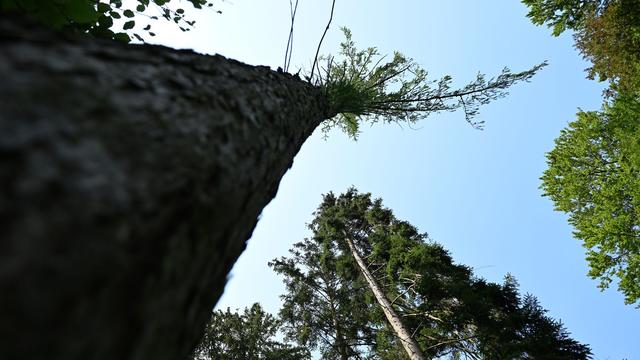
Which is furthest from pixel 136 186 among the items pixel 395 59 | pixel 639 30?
pixel 639 30

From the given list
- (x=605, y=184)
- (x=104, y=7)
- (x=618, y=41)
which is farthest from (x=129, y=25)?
(x=618, y=41)

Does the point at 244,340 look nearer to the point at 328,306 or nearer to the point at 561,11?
the point at 328,306

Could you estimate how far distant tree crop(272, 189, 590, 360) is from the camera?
8633mm

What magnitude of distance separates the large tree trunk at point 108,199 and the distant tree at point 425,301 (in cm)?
850

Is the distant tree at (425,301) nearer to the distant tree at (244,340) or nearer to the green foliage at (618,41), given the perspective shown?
the distant tree at (244,340)

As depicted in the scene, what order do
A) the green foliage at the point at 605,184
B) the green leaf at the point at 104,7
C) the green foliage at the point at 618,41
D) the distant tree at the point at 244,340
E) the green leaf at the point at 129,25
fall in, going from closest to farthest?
1. the green leaf at the point at 104,7
2. the green leaf at the point at 129,25
3. the green foliage at the point at 605,184
4. the green foliage at the point at 618,41
5. the distant tree at the point at 244,340

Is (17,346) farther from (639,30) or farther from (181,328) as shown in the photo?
(639,30)

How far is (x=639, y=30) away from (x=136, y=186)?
12.6 m

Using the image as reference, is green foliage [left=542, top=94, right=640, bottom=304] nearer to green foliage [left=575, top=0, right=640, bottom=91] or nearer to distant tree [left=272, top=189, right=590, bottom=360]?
green foliage [left=575, top=0, right=640, bottom=91]

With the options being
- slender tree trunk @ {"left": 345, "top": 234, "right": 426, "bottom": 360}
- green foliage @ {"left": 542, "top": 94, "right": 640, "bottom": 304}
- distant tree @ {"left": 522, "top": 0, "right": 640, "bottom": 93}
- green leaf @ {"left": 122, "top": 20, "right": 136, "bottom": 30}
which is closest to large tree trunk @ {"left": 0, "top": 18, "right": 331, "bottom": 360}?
green leaf @ {"left": 122, "top": 20, "right": 136, "bottom": 30}

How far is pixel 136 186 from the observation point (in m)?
0.58

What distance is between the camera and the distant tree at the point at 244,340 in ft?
42.9

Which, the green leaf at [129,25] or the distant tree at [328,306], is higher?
the distant tree at [328,306]

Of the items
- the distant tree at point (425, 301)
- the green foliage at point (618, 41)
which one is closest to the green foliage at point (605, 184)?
the green foliage at point (618, 41)
